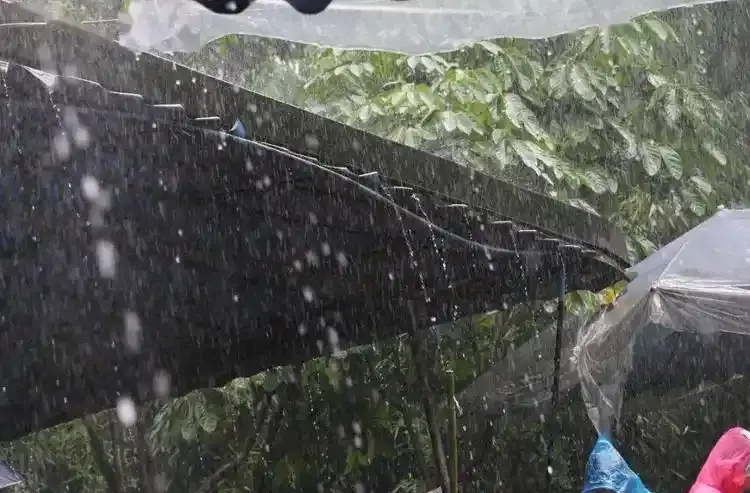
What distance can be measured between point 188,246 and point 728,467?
2.73m

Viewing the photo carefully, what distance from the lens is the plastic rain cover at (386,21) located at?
1776 mm

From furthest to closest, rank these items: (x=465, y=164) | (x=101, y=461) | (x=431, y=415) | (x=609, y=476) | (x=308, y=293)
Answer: (x=101, y=461)
(x=431, y=415)
(x=465, y=164)
(x=609, y=476)
(x=308, y=293)

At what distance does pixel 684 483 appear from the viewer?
24.6ft

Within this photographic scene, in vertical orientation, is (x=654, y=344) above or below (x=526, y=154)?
below

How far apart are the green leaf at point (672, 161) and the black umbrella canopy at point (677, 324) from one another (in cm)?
41

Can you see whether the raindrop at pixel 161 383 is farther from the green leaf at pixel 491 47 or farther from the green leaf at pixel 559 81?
the green leaf at pixel 559 81

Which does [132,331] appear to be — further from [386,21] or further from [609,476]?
[609,476]

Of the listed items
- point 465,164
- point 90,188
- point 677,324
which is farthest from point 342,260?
point 677,324

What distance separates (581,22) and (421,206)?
0.94 m

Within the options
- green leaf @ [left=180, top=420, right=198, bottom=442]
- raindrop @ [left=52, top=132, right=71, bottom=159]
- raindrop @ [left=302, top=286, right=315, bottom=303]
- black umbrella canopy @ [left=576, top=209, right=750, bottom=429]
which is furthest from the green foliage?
raindrop @ [left=52, top=132, right=71, bottom=159]

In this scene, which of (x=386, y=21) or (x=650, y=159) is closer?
(x=386, y=21)

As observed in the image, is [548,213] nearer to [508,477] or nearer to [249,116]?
[249,116]

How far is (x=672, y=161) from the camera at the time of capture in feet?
19.8

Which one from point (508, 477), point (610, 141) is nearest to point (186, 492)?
point (508, 477)
